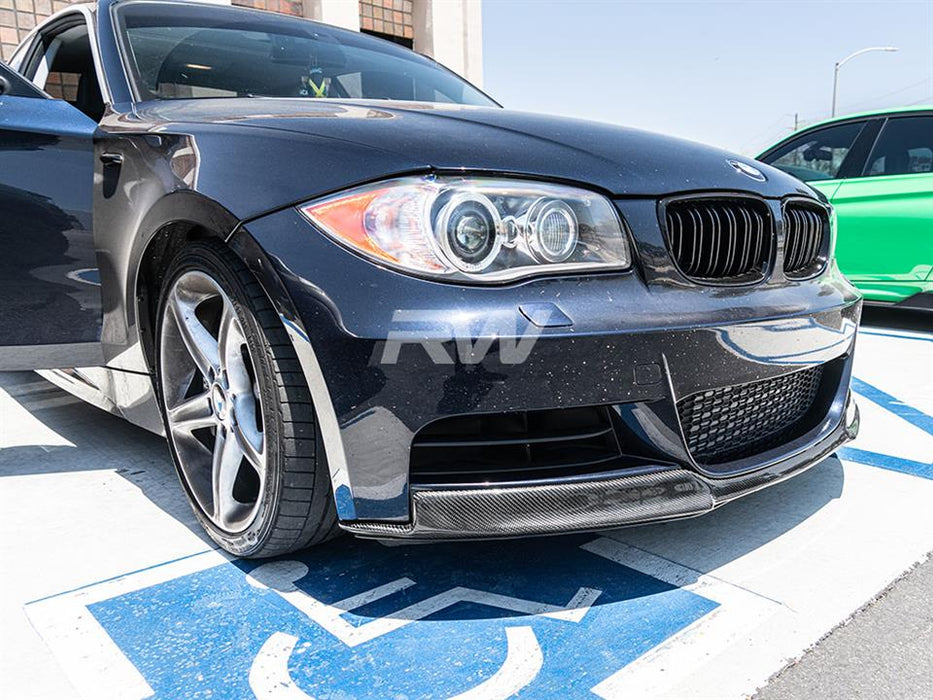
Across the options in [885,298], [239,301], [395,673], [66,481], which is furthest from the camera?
[885,298]

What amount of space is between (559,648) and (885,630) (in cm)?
68

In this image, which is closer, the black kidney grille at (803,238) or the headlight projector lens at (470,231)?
the headlight projector lens at (470,231)

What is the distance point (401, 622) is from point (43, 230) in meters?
1.55

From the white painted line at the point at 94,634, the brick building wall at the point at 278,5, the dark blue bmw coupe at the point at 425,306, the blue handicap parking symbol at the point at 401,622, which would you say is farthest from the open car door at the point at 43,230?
the brick building wall at the point at 278,5

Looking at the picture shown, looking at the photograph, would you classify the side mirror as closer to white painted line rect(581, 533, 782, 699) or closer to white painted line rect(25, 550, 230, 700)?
white painted line rect(581, 533, 782, 699)

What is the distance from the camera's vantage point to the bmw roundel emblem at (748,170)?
2.04m

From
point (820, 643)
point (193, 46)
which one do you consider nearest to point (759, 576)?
point (820, 643)

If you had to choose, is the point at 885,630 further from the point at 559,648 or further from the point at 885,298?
the point at 885,298

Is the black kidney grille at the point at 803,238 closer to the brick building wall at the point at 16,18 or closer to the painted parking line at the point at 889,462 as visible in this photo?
the painted parking line at the point at 889,462

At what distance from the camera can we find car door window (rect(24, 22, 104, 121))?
2746 mm

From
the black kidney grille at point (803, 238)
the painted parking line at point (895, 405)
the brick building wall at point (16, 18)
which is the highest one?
the brick building wall at point (16, 18)

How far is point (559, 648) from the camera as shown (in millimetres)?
1589

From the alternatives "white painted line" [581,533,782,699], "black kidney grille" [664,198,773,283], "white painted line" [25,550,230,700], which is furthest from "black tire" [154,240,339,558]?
"black kidney grille" [664,198,773,283]

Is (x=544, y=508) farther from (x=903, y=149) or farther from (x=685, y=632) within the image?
(x=903, y=149)
